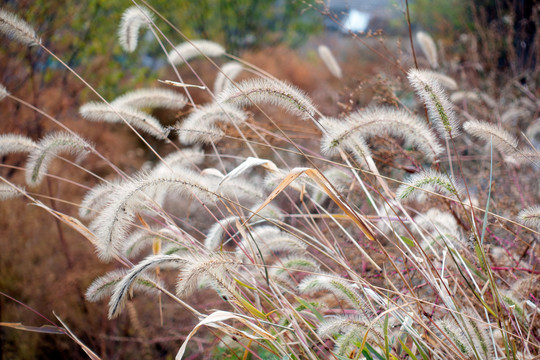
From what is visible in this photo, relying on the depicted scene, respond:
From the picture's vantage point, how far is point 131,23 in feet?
6.68

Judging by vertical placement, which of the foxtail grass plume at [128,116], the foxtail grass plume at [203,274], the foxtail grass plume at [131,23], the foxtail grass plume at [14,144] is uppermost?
the foxtail grass plume at [131,23]

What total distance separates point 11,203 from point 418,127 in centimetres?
284

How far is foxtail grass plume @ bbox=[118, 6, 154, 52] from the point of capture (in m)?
1.96

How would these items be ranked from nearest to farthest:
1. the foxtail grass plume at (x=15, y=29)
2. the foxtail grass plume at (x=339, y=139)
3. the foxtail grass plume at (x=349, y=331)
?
the foxtail grass plume at (x=349, y=331) < the foxtail grass plume at (x=339, y=139) < the foxtail grass plume at (x=15, y=29)

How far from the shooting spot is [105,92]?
5953mm

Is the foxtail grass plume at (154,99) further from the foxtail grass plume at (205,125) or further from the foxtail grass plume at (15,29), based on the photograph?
the foxtail grass plume at (15,29)

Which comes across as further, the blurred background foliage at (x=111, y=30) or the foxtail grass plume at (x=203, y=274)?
the blurred background foliage at (x=111, y=30)

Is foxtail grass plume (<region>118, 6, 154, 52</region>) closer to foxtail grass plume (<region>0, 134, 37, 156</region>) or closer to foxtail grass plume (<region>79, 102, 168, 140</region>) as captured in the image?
foxtail grass plume (<region>79, 102, 168, 140</region>)

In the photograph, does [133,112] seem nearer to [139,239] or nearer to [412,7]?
[139,239]

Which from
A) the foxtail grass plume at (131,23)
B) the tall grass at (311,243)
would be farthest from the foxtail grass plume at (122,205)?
the foxtail grass plume at (131,23)

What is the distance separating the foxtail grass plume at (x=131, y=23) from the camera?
6.44 feet

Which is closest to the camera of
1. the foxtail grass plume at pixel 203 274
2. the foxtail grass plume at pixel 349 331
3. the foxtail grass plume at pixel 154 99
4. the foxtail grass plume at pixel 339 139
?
the foxtail grass plume at pixel 203 274

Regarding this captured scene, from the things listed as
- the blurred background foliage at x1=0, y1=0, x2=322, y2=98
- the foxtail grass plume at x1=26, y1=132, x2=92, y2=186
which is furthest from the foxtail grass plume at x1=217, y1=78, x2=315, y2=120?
the blurred background foliage at x1=0, y1=0, x2=322, y2=98

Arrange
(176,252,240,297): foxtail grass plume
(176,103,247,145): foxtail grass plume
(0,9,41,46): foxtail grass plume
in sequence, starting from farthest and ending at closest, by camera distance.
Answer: (176,103,247,145): foxtail grass plume
(0,9,41,46): foxtail grass plume
(176,252,240,297): foxtail grass plume
